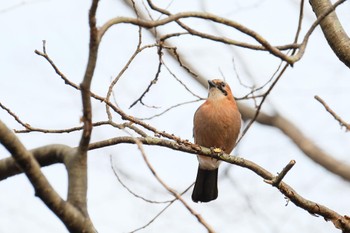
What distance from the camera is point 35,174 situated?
236 cm

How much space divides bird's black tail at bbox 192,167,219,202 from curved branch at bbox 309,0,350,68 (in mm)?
2552

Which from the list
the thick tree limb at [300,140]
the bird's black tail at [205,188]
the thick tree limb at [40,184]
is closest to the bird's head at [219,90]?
the bird's black tail at [205,188]

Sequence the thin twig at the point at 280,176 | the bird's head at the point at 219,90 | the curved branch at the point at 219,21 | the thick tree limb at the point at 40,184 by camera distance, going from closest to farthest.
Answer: the thick tree limb at the point at 40,184, the curved branch at the point at 219,21, the thin twig at the point at 280,176, the bird's head at the point at 219,90

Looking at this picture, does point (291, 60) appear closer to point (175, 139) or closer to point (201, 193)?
point (175, 139)

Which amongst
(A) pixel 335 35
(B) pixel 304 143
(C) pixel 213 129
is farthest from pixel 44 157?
(B) pixel 304 143

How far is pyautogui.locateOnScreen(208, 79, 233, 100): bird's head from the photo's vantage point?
20.8 feet

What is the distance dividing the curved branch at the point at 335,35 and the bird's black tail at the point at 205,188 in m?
2.55

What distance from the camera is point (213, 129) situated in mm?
5902

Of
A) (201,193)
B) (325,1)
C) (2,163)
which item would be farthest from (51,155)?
(201,193)

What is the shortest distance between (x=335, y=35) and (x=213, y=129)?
1.97 m

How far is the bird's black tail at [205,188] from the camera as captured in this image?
252 inches

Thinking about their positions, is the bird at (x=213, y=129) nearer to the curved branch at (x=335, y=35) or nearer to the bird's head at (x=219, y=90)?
the bird's head at (x=219, y=90)

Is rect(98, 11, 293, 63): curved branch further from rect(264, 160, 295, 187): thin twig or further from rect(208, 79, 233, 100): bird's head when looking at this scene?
rect(208, 79, 233, 100): bird's head

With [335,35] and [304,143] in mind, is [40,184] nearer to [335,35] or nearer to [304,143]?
[335,35]
